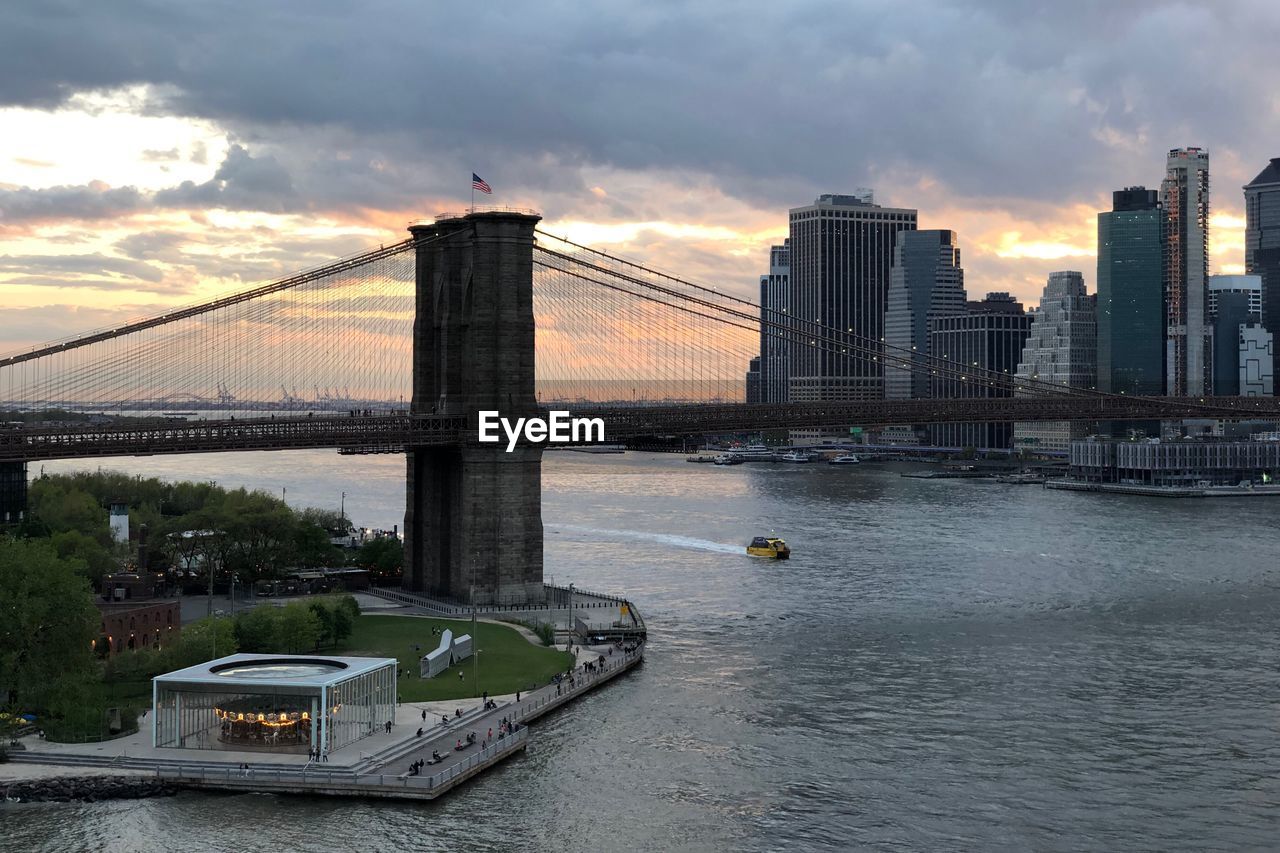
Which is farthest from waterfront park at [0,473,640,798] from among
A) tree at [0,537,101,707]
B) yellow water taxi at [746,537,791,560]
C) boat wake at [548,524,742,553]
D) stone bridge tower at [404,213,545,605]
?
boat wake at [548,524,742,553]

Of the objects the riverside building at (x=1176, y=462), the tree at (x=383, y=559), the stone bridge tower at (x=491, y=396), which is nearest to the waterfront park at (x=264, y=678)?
the stone bridge tower at (x=491, y=396)

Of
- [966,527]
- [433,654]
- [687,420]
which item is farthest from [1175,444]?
[433,654]

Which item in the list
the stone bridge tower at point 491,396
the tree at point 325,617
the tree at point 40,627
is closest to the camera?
the tree at point 40,627

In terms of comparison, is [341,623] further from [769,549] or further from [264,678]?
[769,549]

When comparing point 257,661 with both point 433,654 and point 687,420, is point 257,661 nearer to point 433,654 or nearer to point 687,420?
point 433,654

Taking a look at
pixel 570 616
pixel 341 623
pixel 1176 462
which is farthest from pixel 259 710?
pixel 1176 462

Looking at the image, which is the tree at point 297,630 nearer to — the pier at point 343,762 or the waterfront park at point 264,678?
the waterfront park at point 264,678
